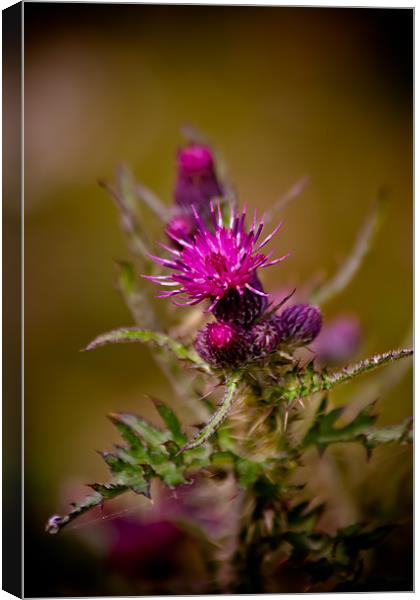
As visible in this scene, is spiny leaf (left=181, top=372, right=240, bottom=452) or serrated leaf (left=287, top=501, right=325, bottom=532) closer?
spiny leaf (left=181, top=372, right=240, bottom=452)

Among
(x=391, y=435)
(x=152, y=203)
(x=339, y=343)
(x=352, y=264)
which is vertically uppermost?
(x=152, y=203)

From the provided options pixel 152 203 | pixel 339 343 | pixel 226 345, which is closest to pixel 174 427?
pixel 226 345

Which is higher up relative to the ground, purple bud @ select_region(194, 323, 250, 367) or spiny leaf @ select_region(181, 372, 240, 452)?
purple bud @ select_region(194, 323, 250, 367)

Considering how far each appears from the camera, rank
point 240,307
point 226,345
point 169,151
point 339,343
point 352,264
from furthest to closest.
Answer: point 169,151, point 339,343, point 352,264, point 240,307, point 226,345

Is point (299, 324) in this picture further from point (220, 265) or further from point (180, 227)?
point (180, 227)

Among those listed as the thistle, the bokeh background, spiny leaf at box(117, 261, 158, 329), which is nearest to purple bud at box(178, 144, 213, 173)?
the thistle

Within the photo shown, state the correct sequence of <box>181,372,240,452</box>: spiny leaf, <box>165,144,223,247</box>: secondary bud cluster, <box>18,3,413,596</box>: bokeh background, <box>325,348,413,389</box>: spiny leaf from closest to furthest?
1. <box>181,372,240,452</box>: spiny leaf
2. <box>325,348,413,389</box>: spiny leaf
3. <box>165,144,223,247</box>: secondary bud cluster
4. <box>18,3,413,596</box>: bokeh background

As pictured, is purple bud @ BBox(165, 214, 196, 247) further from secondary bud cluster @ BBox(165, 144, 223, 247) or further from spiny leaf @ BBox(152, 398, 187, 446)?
spiny leaf @ BBox(152, 398, 187, 446)
